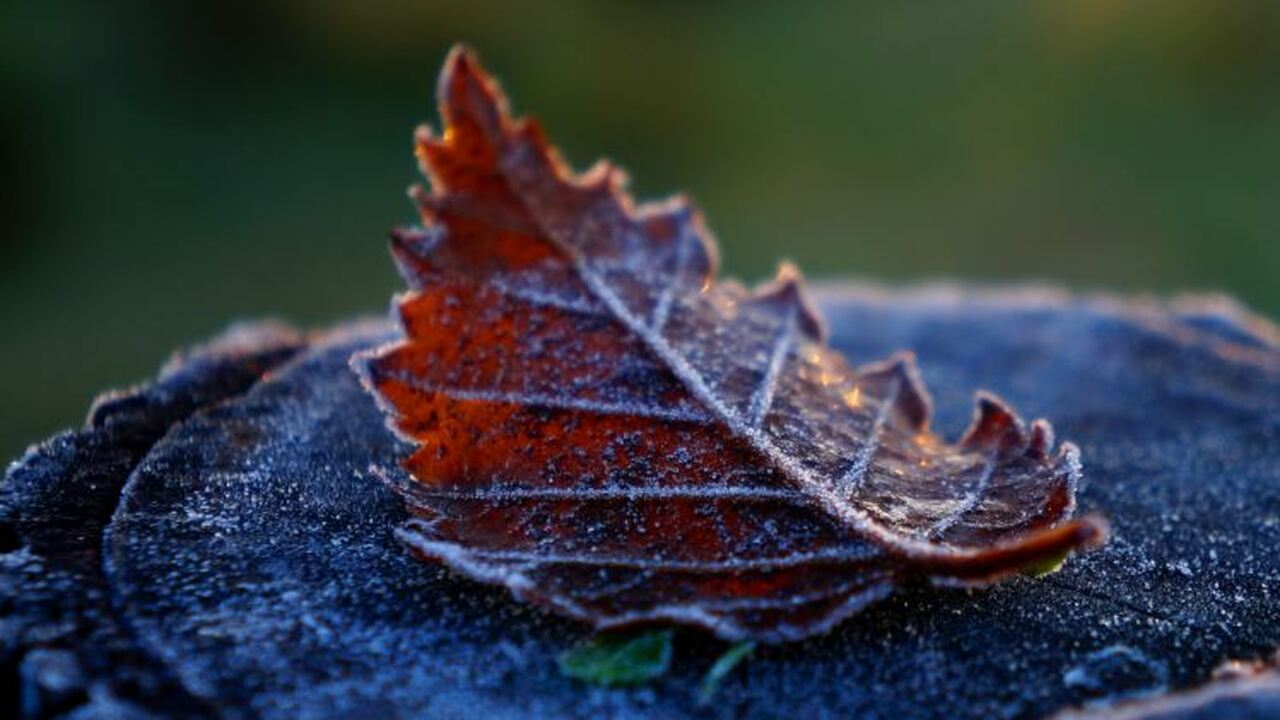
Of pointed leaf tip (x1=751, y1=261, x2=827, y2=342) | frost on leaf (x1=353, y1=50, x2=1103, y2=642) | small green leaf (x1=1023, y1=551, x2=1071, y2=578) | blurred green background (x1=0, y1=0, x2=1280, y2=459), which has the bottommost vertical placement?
small green leaf (x1=1023, y1=551, x2=1071, y2=578)

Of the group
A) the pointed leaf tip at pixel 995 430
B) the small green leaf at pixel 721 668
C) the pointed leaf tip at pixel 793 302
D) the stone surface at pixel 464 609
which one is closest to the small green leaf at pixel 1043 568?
the stone surface at pixel 464 609

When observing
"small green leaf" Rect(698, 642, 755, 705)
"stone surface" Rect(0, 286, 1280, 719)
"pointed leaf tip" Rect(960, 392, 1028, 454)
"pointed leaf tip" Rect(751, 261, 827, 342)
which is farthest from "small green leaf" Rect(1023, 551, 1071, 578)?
"pointed leaf tip" Rect(751, 261, 827, 342)

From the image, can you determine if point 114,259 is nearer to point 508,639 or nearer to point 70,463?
point 70,463

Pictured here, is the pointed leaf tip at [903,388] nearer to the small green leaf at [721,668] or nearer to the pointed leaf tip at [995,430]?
the pointed leaf tip at [995,430]

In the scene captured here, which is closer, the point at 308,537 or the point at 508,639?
the point at 508,639

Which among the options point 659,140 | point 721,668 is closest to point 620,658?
point 721,668

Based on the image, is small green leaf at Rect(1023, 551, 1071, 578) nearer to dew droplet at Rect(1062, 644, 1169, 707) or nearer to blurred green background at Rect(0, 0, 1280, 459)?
dew droplet at Rect(1062, 644, 1169, 707)

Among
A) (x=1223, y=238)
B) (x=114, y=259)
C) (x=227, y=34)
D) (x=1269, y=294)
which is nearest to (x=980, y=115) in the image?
(x=1223, y=238)
